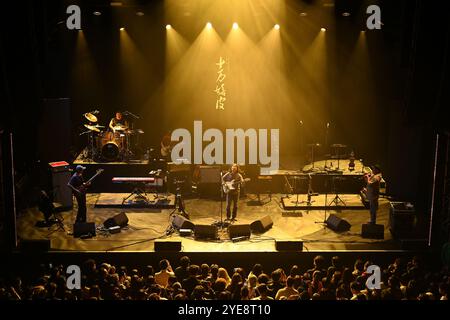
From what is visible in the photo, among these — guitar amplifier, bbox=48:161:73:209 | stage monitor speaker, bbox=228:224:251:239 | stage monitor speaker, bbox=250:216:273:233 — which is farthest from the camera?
guitar amplifier, bbox=48:161:73:209

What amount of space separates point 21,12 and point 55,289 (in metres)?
5.90

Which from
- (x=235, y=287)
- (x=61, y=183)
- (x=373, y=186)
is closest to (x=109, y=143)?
(x=61, y=183)

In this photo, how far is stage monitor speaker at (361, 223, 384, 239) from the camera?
1463cm

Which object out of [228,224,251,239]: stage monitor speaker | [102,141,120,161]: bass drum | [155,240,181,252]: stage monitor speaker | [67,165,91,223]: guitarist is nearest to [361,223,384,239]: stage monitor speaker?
[228,224,251,239]: stage monitor speaker

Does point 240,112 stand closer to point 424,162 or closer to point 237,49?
point 237,49

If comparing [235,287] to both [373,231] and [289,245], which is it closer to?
[289,245]

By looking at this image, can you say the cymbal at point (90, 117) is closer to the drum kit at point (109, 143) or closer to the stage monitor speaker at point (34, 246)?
the drum kit at point (109, 143)

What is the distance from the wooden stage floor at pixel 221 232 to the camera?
1405 centimetres

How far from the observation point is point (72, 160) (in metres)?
19.3

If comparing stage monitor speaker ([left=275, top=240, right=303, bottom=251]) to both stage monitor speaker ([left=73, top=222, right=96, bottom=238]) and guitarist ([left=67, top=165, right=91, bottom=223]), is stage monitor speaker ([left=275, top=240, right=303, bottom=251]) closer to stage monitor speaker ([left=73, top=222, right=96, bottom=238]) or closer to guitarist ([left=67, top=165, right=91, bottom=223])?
stage monitor speaker ([left=73, top=222, right=96, bottom=238])

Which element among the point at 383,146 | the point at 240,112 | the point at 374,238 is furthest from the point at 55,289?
the point at 383,146

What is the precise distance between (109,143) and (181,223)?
4996mm
